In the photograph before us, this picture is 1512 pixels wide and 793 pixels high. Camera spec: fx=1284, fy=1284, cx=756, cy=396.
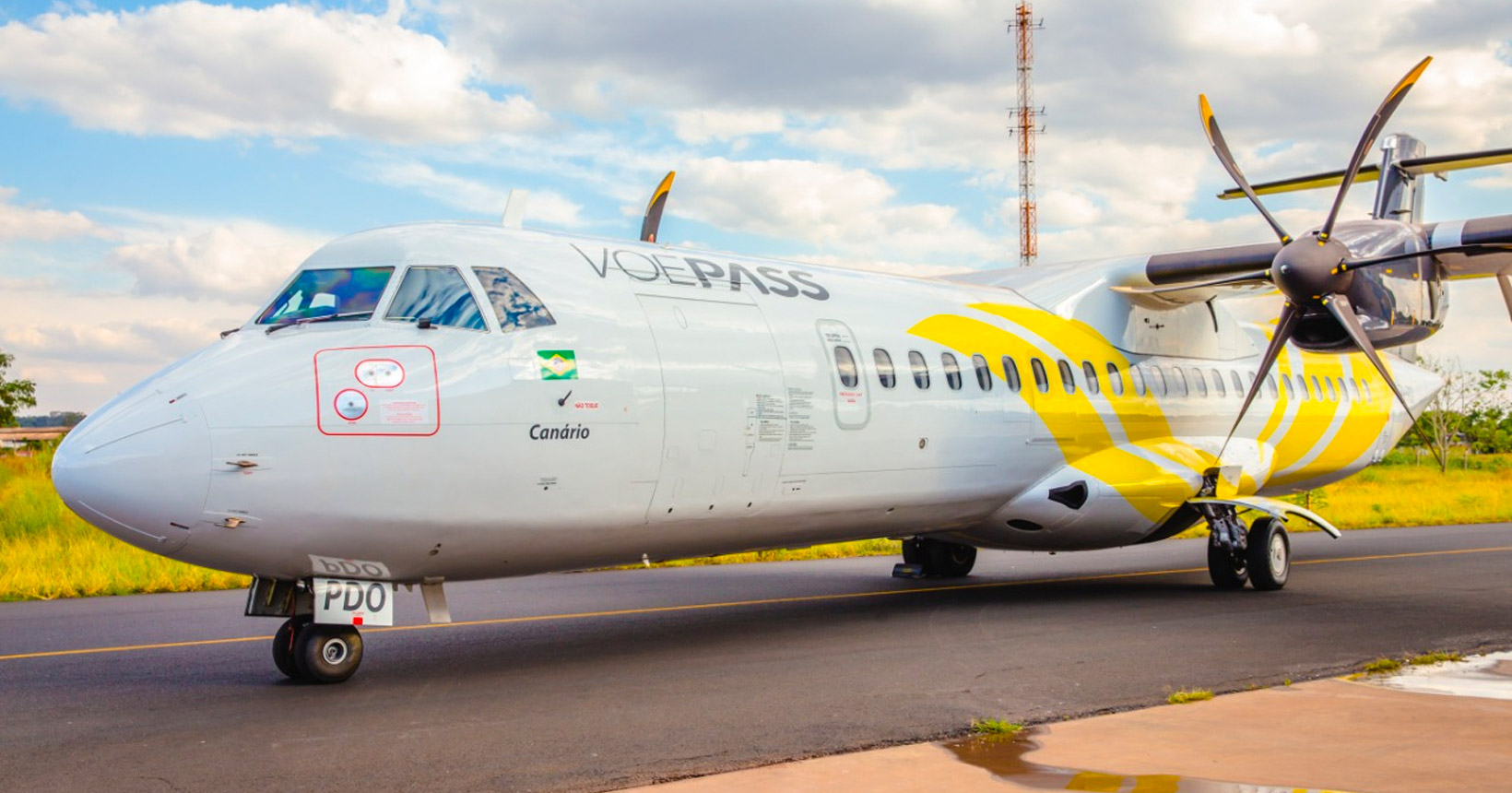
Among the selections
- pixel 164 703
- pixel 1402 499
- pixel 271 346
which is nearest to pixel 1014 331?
pixel 271 346

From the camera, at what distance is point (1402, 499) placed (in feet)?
99.6

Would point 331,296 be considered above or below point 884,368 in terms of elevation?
above

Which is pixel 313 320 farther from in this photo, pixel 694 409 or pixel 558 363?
pixel 694 409

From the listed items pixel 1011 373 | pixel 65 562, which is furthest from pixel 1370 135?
pixel 65 562

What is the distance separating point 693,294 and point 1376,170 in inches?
381

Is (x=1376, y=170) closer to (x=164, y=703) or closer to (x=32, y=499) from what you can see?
(x=164, y=703)

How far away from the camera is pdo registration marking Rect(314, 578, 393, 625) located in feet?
25.1

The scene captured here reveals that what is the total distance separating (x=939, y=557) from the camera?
14.9 metres

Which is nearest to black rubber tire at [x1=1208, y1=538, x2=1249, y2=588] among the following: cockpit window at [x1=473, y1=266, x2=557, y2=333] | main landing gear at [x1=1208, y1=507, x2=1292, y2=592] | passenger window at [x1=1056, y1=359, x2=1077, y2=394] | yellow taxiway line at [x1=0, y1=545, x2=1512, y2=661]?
main landing gear at [x1=1208, y1=507, x2=1292, y2=592]

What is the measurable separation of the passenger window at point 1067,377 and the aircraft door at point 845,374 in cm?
317

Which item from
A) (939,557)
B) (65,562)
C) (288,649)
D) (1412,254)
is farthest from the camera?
(65,562)

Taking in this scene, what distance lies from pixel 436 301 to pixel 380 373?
732 mm

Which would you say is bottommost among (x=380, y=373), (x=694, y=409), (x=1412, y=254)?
(x=694, y=409)

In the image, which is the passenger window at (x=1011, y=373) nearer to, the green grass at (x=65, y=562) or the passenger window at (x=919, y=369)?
the passenger window at (x=919, y=369)
